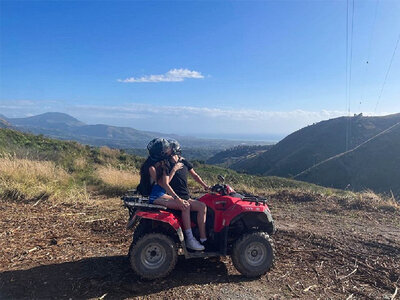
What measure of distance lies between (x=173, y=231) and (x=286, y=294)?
5.51ft

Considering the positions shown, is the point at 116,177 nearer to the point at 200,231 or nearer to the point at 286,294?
the point at 200,231

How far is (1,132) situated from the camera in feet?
72.7

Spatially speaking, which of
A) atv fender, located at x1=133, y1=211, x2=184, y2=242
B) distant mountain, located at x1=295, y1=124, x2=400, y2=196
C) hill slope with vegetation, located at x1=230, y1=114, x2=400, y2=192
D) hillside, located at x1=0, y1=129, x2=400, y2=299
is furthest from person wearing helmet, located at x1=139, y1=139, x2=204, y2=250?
hill slope with vegetation, located at x1=230, y1=114, x2=400, y2=192

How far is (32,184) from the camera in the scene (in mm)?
8531

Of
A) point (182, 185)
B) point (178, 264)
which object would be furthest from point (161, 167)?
point (178, 264)

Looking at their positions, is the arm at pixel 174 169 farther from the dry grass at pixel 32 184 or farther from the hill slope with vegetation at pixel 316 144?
the hill slope with vegetation at pixel 316 144

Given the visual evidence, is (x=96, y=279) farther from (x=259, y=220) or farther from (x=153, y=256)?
(x=259, y=220)

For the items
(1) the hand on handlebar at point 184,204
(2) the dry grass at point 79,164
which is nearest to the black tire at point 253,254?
(1) the hand on handlebar at point 184,204

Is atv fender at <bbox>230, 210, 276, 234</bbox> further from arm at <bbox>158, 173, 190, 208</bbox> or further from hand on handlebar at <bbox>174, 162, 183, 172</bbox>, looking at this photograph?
hand on handlebar at <bbox>174, 162, 183, 172</bbox>

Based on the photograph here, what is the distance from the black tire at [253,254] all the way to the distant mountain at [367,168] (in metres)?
36.5

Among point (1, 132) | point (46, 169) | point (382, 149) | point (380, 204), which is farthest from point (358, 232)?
point (382, 149)

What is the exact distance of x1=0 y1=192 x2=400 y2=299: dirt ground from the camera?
4066 millimetres

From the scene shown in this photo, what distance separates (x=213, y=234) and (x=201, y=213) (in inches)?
14.4

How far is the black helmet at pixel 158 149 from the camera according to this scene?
4477mm
